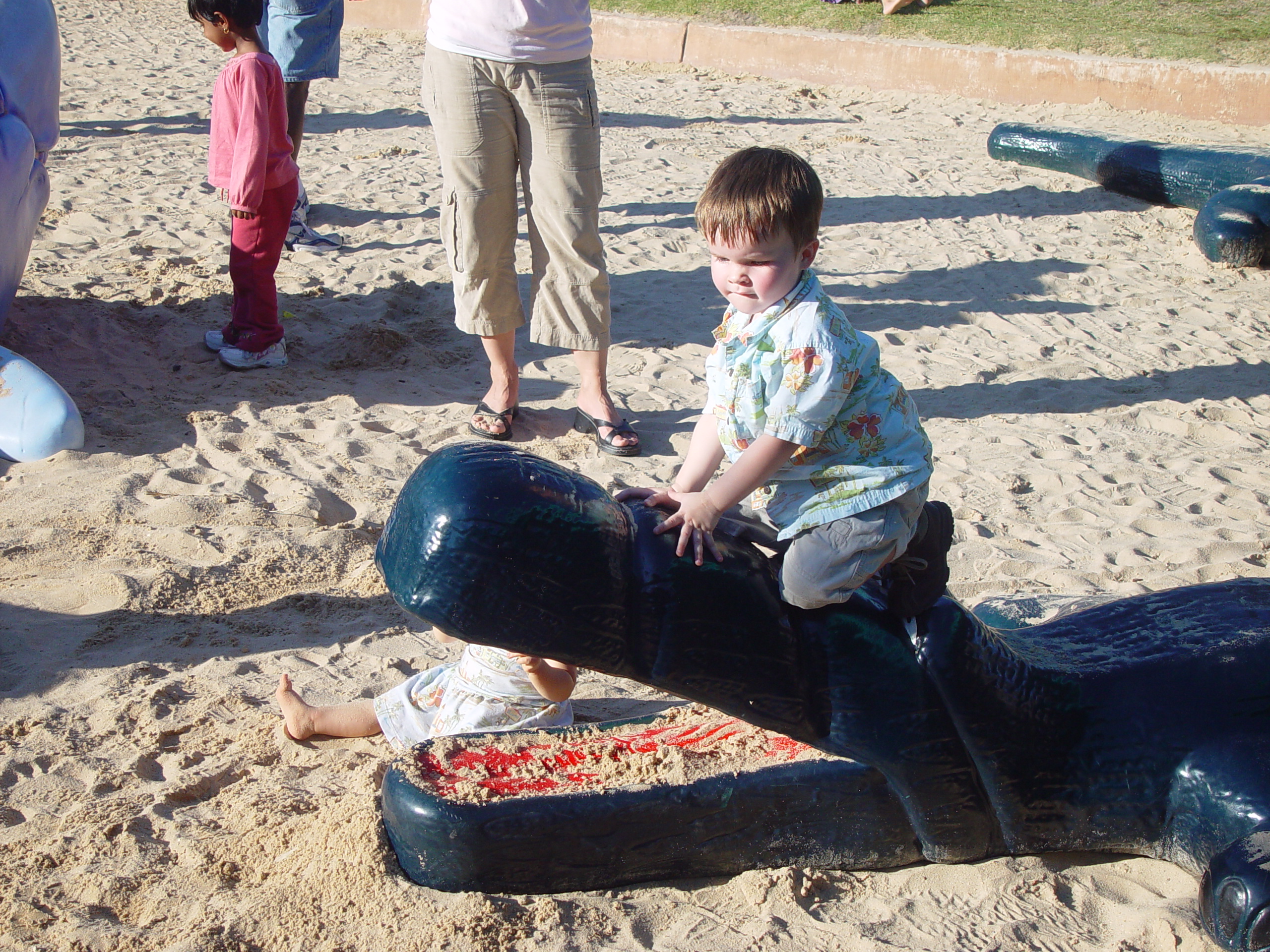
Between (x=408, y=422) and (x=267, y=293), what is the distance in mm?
927

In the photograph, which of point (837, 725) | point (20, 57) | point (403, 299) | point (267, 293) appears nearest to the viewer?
point (837, 725)

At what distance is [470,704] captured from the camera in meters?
2.23

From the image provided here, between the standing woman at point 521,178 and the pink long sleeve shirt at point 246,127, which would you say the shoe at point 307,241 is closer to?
the pink long sleeve shirt at point 246,127

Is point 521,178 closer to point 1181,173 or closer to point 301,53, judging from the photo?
point 301,53

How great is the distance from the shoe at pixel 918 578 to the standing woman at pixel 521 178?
7.13ft

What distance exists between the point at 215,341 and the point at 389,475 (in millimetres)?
1440

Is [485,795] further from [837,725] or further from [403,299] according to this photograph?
[403,299]

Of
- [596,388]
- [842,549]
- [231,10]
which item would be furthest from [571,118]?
[842,549]

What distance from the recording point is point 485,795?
1.78 m

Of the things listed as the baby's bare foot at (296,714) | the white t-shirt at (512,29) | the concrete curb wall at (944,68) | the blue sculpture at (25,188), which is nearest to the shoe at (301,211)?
the blue sculpture at (25,188)

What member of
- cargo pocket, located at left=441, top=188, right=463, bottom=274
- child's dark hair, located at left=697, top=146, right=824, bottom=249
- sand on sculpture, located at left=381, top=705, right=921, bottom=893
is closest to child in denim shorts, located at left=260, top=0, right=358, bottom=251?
cargo pocket, located at left=441, top=188, right=463, bottom=274

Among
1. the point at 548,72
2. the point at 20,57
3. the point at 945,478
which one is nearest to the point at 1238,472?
the point at 945,478

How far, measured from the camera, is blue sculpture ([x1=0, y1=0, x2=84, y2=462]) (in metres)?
3.51

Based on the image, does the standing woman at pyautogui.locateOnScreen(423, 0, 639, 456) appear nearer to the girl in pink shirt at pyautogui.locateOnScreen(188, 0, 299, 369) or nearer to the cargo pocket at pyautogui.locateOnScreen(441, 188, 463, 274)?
the cargo pocket at pyautogui.locateOnScreen(441, 188, 463, 274)
